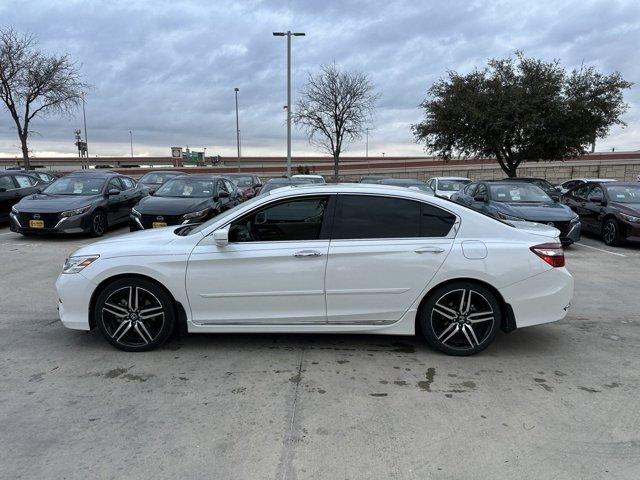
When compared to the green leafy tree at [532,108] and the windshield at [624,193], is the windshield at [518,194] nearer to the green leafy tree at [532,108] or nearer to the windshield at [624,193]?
the windshield at [624,193]

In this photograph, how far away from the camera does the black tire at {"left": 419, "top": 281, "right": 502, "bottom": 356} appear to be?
4.25 meters

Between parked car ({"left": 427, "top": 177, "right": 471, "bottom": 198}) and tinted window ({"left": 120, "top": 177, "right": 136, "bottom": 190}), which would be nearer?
tinted window ({"left": 120, "top": 177, "right": 136, "bottom": 190})

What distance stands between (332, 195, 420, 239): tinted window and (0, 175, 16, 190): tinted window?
12.3 meters

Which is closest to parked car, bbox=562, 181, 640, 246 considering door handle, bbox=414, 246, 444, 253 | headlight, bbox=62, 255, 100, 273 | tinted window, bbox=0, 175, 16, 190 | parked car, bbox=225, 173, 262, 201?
door handle, bbox=414, 246, 444, 253

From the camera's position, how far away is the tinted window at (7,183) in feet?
43.0

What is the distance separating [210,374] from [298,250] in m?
1.24

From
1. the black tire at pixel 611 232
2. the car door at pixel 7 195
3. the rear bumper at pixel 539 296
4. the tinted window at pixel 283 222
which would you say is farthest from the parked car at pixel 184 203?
the black tire at pixel 611 232

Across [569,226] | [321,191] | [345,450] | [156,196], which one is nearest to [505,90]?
[569,226]

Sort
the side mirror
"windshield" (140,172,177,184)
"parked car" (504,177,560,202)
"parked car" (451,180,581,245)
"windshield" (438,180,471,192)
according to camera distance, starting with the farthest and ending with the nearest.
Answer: "windshield" (140,172,177,184) → "windshield" (438,180,471,192) → "parked car" (504,177,560,202) → "parked car" (451,180,581,245) → the side mirror

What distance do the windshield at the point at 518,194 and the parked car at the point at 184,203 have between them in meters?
6.53

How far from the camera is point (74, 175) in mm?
12539

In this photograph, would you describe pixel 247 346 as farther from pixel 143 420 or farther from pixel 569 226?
pixel 569 226

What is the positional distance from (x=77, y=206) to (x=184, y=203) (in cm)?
243

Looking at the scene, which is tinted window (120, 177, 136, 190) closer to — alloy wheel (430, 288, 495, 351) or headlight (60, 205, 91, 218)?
headlight (60, 205, 91, 218)
